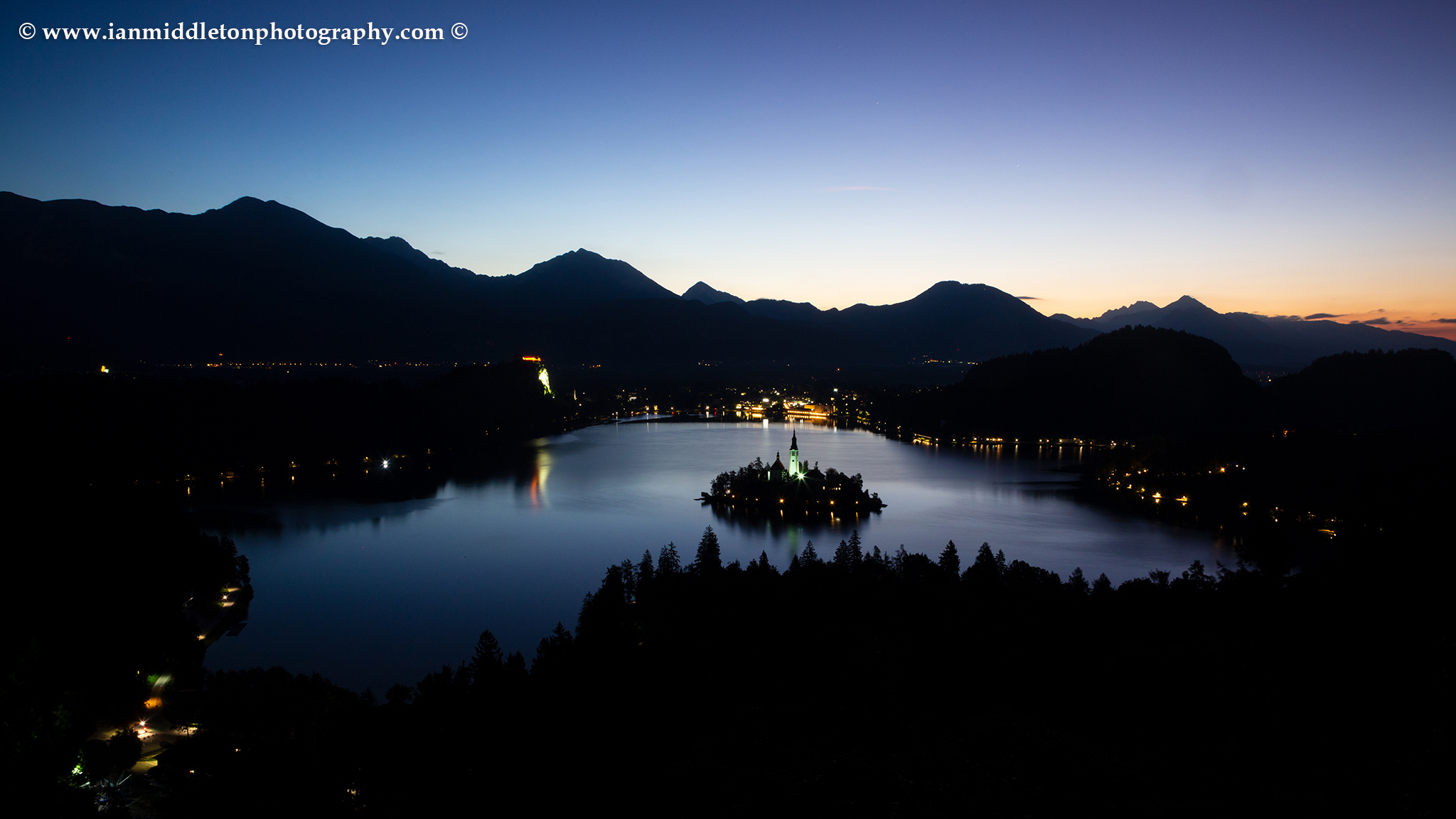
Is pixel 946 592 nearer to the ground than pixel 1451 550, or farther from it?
nearer to the ground

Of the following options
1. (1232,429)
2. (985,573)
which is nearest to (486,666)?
(985,573)

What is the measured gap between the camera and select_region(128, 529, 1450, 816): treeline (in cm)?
587

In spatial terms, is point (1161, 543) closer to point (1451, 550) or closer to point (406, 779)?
point (1451, 550)

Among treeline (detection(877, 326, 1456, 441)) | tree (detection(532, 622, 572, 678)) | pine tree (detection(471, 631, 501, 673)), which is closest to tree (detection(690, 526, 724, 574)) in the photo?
tree (detection(532, 622, 572, 678))

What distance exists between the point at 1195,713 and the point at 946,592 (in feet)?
11.8

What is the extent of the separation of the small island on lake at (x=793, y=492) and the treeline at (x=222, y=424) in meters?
13.3

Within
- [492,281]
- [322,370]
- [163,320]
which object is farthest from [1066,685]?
[492,281]

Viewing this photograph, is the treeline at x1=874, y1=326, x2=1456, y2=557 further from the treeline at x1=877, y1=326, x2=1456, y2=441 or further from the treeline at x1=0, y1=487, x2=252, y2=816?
the treeline at x1=0, y1=487, x2=252, y2=816

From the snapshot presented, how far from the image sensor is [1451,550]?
853cm

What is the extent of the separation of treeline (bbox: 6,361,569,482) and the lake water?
4.25 meters

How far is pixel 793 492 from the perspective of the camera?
821 inches

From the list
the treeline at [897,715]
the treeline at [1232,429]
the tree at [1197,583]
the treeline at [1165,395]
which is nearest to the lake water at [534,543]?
the treeline at [1232,429]

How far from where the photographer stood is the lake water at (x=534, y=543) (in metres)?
11.4

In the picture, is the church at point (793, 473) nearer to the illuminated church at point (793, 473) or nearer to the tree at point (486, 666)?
the illuminated church at point (793, 473)
